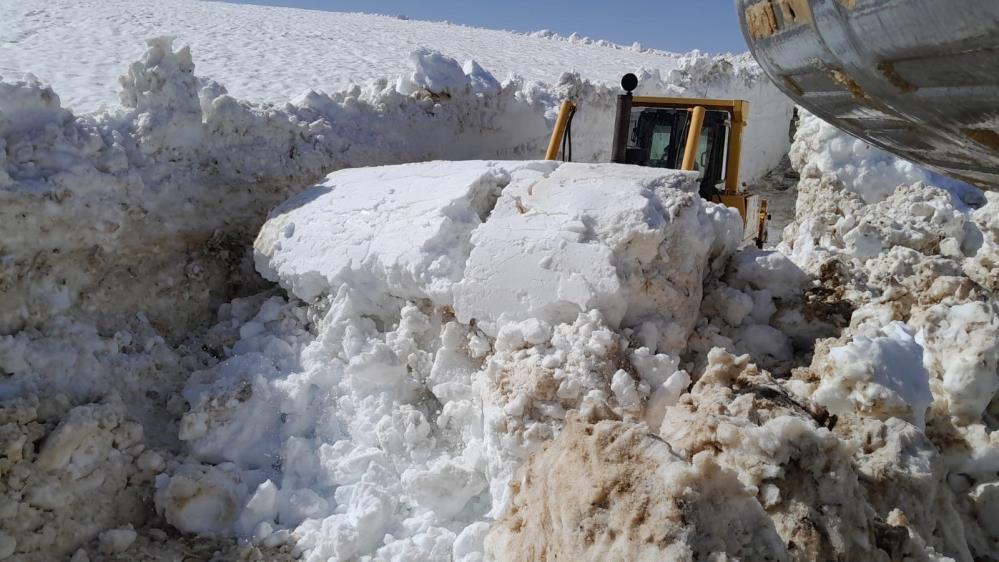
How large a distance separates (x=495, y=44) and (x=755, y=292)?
1781 cm

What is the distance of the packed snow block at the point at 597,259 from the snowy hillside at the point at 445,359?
0.01 meters

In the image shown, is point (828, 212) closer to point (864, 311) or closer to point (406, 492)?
point (864, 311)

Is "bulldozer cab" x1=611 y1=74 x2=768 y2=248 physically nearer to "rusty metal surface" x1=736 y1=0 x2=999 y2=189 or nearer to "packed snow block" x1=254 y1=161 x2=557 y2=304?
"packed snow block" x1=254 y1=161 x2=557 y2=304

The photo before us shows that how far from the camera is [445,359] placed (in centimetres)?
359

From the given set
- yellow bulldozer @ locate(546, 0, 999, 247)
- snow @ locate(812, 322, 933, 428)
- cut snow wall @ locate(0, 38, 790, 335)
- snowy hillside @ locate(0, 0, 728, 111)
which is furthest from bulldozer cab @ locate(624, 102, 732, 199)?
yellow bulldozer @ locate(546, 0, 999, 247)

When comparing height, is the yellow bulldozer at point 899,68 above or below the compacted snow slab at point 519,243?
above

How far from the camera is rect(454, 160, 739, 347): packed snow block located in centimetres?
342

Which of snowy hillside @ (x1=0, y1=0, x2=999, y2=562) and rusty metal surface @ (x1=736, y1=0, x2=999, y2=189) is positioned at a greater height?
rusty metal surface @ (x1=736, y1=0, x2=999, y2=189)

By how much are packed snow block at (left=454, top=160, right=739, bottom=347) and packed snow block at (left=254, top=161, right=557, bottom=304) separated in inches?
6.9

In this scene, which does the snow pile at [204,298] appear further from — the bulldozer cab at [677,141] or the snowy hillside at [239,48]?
the snowy hillside at [239,48]

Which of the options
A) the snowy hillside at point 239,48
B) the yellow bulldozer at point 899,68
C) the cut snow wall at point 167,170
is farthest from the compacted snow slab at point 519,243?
the snowy hillside at point 239,48

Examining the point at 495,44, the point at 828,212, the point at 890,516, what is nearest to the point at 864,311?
the point at 890,516

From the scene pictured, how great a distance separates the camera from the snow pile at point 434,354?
3.13m

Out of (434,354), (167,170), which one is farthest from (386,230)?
(167,170)
